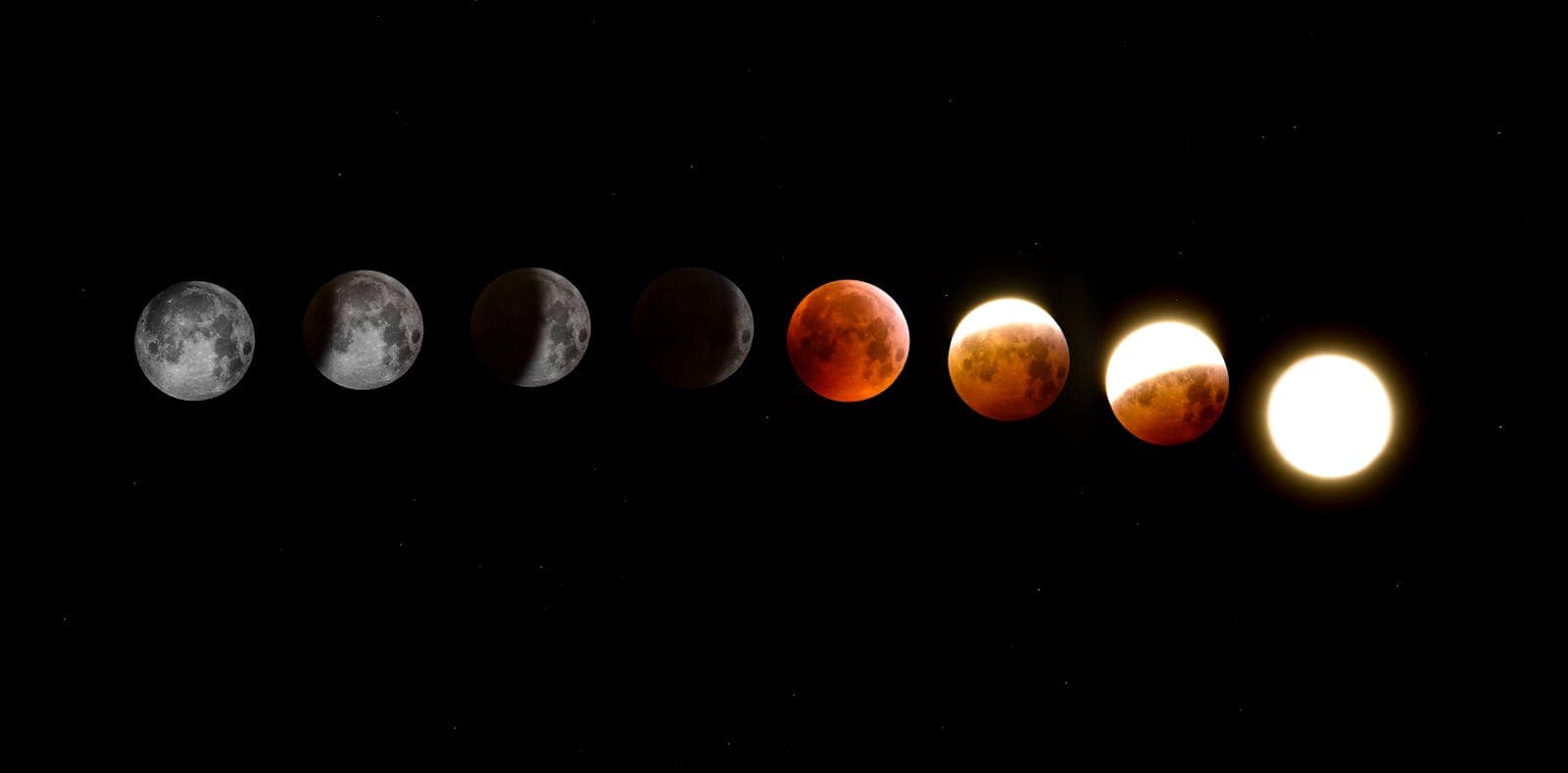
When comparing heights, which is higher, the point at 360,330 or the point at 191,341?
the point at 360,330

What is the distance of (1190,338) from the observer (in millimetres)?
6660

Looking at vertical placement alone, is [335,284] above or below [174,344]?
above

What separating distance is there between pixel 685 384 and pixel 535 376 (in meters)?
0.98

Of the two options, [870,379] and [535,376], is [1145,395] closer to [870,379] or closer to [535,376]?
[870,379]

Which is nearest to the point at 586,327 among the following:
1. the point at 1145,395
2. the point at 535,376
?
the point at 535,376

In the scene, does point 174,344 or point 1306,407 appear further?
point 1306,407

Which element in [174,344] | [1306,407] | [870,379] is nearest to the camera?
[174,344]

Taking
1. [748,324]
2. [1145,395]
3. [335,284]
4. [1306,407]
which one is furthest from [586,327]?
[1306,407]

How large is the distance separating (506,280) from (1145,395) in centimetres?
426

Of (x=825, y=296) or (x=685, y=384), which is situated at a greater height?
(x=825, y=296)

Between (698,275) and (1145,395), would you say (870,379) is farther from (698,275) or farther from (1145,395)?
(1145,395)

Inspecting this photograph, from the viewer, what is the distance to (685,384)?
669 cm

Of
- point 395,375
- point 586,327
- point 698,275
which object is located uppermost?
point 698,275

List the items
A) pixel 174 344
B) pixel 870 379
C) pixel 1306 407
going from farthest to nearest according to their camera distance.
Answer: pixel 1306 407, pixel 870 379, pixel 174 344
